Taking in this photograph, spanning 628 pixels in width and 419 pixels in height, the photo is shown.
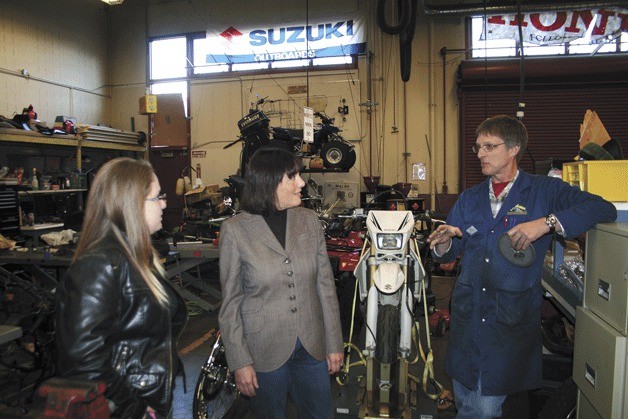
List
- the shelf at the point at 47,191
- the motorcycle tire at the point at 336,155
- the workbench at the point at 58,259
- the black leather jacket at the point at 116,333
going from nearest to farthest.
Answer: the black leather jacket at the point at 116,333
the workbench at the point at 58,259
the motorcycle tire at the point at 336,155
the shelf at the point at 47,191

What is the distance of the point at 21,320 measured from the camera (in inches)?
123

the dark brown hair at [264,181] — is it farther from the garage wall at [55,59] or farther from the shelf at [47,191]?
the garage wall at [55,59]

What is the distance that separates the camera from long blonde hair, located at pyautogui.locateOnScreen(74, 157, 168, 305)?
4.58 feet

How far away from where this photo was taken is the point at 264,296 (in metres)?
1.88

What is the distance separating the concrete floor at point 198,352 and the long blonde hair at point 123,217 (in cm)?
186

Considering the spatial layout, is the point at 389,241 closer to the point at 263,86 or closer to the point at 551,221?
the point at 551,221

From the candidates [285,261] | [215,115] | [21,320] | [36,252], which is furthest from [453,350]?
[215,115]

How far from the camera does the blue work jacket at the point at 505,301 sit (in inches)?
76.8

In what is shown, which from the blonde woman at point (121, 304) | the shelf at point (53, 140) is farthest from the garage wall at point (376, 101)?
the blonde woman at point (121, 304)

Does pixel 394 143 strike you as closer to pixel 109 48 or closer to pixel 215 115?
pixel 215 115

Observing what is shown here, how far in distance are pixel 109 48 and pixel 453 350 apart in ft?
34.2

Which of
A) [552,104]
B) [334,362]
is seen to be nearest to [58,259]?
[334,362]

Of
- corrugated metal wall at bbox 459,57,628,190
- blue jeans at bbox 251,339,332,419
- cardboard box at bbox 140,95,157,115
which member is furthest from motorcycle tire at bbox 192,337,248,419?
cardboard box at bbox 140,95,157,115

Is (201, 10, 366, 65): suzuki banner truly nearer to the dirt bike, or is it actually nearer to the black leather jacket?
the dirt bike
